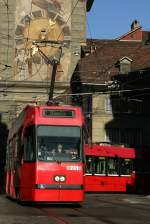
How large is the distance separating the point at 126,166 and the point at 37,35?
2844 cm

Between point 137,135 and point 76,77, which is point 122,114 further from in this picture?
point 76,77

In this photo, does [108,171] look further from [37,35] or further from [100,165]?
[37,35]

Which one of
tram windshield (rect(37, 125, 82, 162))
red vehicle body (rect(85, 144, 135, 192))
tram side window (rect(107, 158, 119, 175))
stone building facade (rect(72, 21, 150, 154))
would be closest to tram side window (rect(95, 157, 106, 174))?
red vehicle body (rect(85, 144, 135, 192))

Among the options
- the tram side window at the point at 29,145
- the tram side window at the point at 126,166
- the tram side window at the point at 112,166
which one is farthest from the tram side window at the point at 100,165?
the tram side window at the point at 29,145

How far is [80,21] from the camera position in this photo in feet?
224

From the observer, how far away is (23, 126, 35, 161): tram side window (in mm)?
19812

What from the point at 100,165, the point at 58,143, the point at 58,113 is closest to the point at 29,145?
the point at 58,143

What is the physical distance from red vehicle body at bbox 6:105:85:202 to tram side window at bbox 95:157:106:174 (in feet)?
57.5

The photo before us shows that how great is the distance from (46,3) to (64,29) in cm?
316

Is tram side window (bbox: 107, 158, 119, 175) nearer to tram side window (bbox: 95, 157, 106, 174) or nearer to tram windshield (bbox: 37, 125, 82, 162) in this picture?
tram side window (bbox: 95, 157, 106, 174)

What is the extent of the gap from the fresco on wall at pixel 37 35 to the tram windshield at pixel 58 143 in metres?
43.9

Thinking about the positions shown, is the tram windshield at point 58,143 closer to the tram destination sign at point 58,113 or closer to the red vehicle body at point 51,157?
the red vehicle body at point 51,157

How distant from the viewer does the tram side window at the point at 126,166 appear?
38.3 m

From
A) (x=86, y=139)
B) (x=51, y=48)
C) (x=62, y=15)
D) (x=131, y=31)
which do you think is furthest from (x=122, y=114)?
(x=86, y=139)
